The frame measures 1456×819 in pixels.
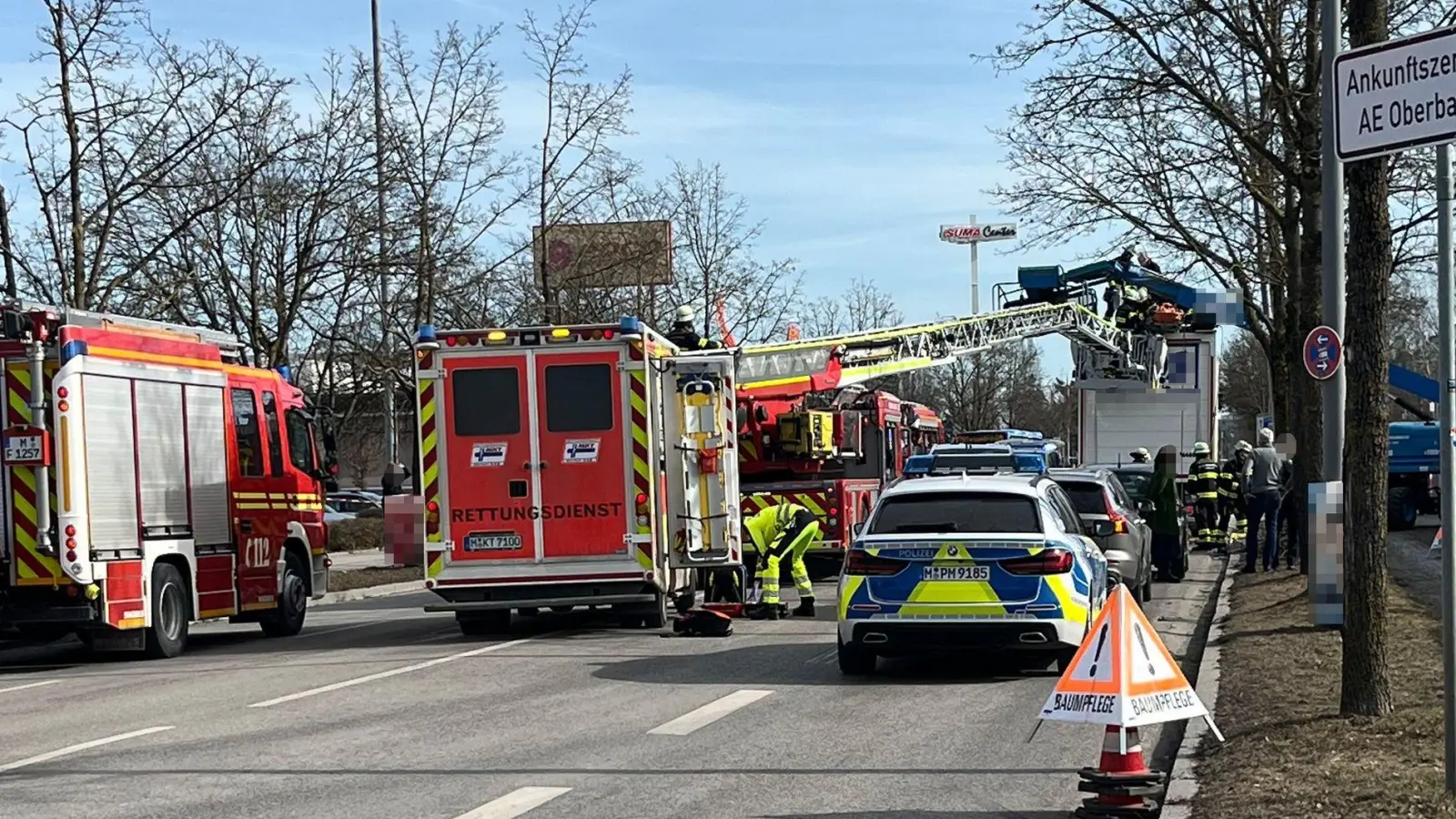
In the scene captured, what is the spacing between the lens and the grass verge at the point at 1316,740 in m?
7.55

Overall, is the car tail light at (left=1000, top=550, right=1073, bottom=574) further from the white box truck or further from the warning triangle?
the white box truck

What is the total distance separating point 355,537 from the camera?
3962cm

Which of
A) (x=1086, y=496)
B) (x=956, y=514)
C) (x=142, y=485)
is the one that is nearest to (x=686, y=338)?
(x=1086, y=496)

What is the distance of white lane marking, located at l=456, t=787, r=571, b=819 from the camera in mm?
8062

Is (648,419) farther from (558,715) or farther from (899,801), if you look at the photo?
(899,801)

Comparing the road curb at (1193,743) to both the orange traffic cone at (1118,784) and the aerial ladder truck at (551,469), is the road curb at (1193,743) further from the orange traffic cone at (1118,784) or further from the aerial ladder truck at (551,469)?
the aerial ladder truck at (551,469)

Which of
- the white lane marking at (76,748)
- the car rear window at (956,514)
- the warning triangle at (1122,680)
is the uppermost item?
the car rear window at (956,514)

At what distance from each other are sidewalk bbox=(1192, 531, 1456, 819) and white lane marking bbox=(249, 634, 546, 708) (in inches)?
262

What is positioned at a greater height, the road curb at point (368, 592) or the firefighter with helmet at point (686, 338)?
the firefighter with helmet at point (686, 338)

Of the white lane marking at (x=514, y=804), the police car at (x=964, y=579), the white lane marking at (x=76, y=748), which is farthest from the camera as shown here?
the police car at (x=964, y=579)

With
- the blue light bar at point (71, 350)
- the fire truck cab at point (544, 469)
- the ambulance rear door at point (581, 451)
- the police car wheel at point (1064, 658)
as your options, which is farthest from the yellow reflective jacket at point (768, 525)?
the blue light bar at point (71, 350)

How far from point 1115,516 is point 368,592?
12.7m

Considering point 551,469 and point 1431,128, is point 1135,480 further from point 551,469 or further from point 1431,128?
point 1431,128

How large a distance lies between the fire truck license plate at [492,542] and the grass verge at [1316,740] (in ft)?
22.5
